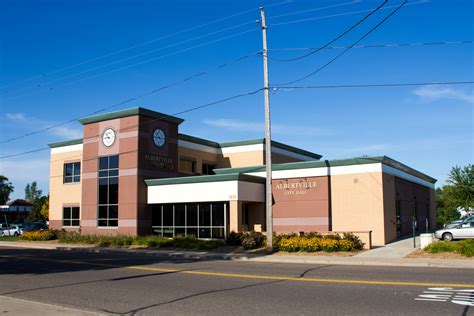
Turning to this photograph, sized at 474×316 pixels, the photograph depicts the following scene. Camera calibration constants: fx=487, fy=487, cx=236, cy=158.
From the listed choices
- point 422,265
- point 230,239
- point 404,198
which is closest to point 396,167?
point 404,198

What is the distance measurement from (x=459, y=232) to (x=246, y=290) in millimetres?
19864

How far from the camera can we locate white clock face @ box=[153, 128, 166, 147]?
35969mm

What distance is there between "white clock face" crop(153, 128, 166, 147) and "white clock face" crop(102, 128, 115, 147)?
314 cm

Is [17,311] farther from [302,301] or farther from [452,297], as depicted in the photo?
[452,297]

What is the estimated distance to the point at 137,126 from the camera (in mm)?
34531

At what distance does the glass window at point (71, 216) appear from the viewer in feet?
130

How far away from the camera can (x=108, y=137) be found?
36500 millimetres

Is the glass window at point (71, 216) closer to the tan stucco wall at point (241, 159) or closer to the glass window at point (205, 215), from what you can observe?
the glass window at point (205, 215)

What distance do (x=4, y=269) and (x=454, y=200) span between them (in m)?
39.4

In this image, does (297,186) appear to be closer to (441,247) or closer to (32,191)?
(441,247)

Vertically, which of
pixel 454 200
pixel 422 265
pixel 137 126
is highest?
pixel 137 126

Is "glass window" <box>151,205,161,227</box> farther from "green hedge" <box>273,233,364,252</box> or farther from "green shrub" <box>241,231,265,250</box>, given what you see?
"green hedge" <box>273,233,364,252</box>

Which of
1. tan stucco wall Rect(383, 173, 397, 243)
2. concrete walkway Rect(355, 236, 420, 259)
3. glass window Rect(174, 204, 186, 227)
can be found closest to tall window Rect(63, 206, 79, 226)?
glass window Rect(174, 204, 186, 227)

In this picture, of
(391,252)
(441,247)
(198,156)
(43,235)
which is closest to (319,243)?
(391,252)
